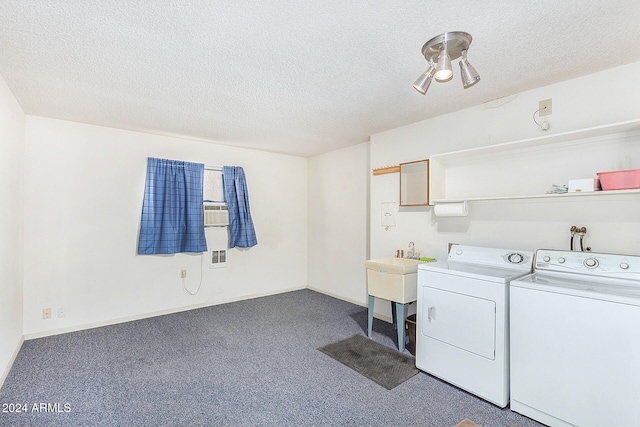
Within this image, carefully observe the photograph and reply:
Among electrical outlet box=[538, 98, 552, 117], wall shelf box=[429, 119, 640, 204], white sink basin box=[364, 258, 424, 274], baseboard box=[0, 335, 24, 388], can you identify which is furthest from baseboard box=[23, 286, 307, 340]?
electrical outlet box=[538, 98, 552, 117]

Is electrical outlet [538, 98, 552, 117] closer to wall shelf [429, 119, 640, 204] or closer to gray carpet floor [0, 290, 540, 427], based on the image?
wall shelf [429, 119, 640, 204]

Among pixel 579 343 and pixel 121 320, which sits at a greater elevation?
pixel 579 343

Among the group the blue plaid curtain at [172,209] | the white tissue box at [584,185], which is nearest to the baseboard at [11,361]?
the blue plaid curtain at [172,209]

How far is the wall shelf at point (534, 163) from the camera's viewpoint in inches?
84.4

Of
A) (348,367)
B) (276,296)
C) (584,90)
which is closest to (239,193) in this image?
(276,296)

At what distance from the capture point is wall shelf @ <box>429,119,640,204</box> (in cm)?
214

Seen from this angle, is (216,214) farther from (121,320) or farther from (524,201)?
(524,201)

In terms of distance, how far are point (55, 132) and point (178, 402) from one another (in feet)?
10.3

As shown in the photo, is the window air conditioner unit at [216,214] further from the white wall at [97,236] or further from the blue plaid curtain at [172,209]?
the white wall at [97,236]

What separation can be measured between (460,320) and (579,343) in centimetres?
69

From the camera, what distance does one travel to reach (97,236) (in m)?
3.56

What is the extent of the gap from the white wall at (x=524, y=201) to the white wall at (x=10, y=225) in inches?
141

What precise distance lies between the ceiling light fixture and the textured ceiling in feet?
0.15

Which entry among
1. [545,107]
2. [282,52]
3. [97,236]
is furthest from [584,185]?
[97,236]
